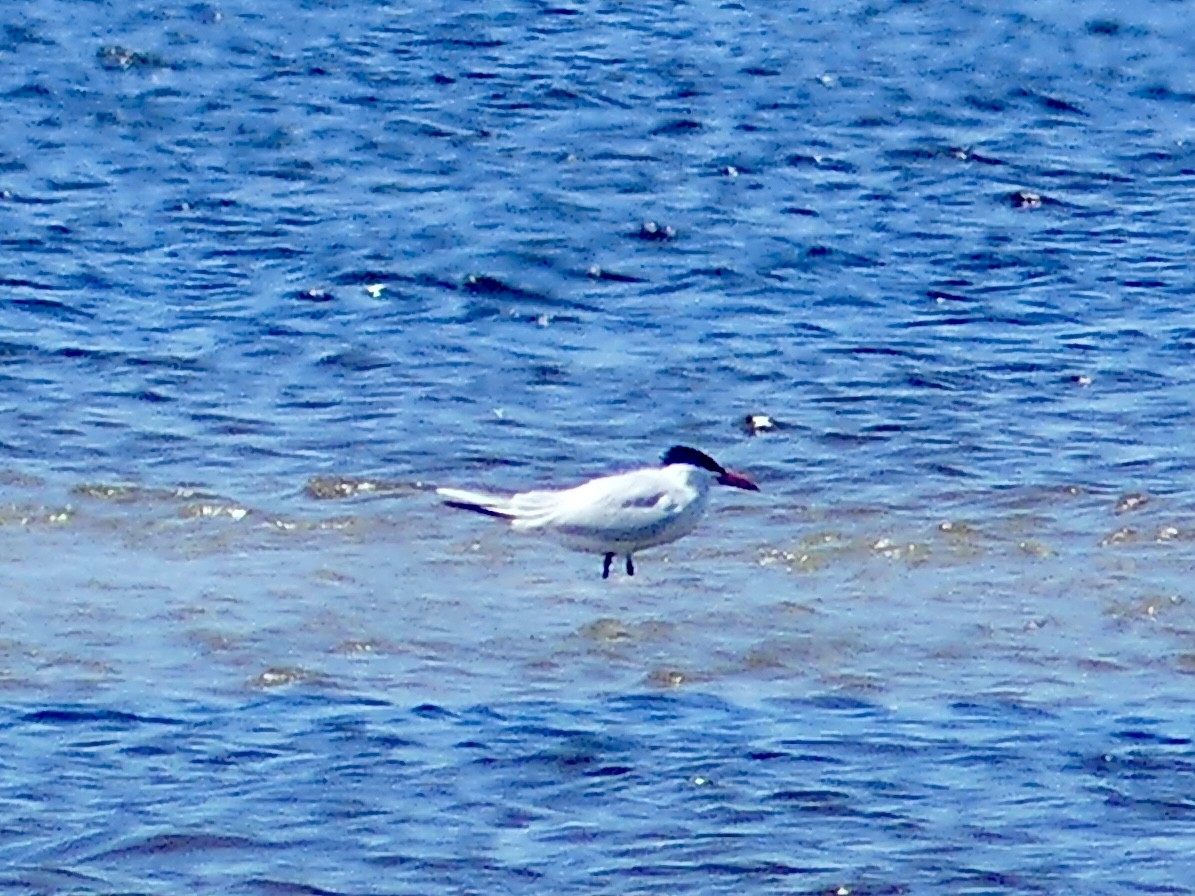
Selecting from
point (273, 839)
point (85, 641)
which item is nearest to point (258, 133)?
point (85, 641)

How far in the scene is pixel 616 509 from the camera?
10.1 metres

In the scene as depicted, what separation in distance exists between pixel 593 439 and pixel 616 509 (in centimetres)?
191

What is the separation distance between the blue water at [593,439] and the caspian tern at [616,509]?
189mm

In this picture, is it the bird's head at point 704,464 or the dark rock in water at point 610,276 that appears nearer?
the bird's head at point 704,464

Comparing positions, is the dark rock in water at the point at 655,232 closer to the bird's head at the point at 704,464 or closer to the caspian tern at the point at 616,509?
the bird's head at the point at 704,464

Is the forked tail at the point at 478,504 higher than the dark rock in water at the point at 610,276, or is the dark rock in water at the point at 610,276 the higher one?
the forked tail at the point at 478,504

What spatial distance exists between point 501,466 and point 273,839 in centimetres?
411

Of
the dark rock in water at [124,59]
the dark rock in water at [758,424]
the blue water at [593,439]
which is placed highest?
the dark rock in water at [124,59]

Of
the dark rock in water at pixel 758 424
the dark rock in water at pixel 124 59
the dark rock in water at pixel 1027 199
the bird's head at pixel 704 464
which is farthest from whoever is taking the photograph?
the dark rock in water at pixel 124 59

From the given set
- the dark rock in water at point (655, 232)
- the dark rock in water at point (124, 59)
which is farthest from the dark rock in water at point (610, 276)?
the dark rock in water at point (124, 59)

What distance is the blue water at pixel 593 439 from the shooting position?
788 centimetres

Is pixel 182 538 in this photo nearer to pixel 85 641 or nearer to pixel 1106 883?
pixel 85 641

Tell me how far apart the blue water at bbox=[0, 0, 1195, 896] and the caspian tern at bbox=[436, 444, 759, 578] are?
19cm

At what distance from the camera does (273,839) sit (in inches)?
302
